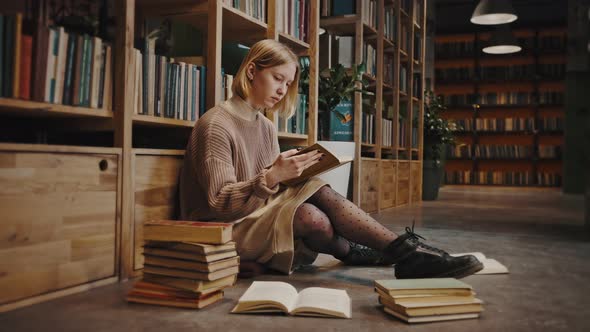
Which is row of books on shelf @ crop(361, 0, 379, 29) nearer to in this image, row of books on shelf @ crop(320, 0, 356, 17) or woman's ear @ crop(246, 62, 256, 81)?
row of books on shelf @ crop(320, 0, 356, 17)

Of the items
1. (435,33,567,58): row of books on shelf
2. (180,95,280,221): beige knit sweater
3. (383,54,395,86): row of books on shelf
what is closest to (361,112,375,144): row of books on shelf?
(383,54,395,86): row of books on shelf

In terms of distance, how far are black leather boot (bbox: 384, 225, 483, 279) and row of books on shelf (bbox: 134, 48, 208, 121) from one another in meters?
0.94

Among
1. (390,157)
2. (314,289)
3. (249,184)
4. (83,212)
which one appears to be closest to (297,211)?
(249,184)

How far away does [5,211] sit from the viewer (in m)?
1.37

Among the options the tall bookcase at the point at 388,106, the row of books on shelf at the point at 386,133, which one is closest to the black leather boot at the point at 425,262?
the tall bookcase at the point at 388,106

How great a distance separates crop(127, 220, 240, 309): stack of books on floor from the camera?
4.81ft

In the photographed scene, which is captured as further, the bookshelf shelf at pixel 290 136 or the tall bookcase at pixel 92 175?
the bookshelf shelf at pixel 290 136

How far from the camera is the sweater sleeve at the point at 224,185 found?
174 cm

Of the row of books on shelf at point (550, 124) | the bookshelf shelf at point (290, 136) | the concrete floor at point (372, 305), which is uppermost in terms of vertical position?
the row of books on shelf at point (550, 124)

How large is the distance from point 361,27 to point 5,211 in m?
3.43

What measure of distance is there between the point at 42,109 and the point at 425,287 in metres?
1.17

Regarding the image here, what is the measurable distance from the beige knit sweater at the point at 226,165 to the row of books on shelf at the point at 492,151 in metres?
7.91

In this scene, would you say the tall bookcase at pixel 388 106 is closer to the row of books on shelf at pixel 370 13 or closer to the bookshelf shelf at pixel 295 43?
the row of books on shelf at pixel 370 13

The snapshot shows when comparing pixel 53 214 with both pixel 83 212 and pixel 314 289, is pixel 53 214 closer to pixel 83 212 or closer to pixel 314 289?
pixel 83 212
